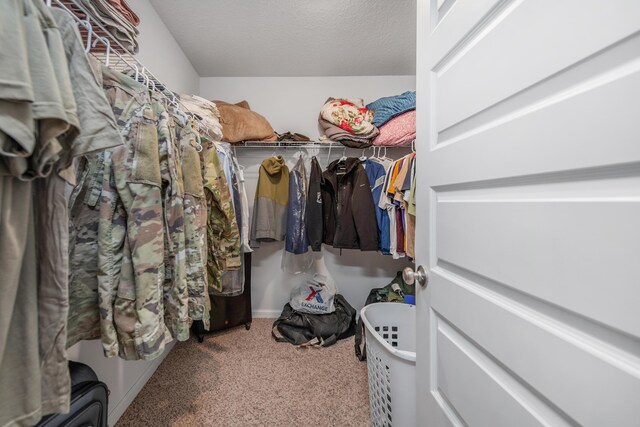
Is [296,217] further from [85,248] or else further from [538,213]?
[538,213]

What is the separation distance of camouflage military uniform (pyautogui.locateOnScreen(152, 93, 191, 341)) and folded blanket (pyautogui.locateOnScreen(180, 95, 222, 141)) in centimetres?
75

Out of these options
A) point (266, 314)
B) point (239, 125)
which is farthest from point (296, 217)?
point (266, 314)

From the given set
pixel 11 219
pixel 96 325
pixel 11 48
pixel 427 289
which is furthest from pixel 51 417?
pixel 427 289

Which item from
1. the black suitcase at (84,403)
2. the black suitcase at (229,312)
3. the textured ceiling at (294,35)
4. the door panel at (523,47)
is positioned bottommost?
the black suitcase at (229,312)

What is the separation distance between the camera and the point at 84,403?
2.48 ft

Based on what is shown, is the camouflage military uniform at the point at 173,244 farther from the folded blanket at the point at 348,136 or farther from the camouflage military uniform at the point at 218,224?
the folded blanket at the point at 348,136

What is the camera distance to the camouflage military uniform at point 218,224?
127 cm

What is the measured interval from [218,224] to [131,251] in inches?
24.4

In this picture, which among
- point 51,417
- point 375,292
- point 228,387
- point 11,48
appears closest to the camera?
point 11,48

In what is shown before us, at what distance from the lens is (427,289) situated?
2.67ft

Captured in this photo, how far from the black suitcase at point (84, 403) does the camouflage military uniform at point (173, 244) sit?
264 millimetres

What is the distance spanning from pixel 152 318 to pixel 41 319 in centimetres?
27

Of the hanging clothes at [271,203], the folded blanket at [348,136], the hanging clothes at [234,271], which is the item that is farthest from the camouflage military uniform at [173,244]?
the folded blanket at [348,136]

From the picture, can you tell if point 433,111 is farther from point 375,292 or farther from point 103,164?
point 375,292
